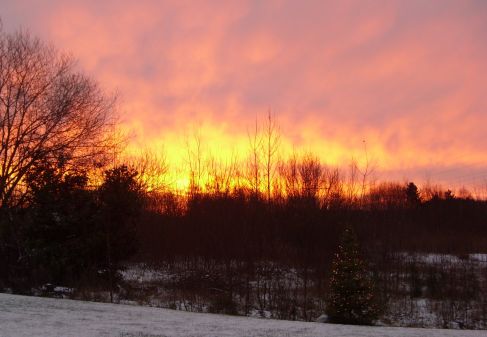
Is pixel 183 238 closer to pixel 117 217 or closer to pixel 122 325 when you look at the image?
pixel 117 217

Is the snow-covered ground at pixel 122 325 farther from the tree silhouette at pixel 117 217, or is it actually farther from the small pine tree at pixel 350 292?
the tree silhouette at pixel 117 217

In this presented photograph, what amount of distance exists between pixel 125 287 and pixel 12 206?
661 cm

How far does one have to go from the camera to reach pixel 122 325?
35.9 feet

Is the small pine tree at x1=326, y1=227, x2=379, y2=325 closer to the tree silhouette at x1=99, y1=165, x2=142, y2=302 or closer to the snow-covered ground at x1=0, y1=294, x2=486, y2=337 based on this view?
the snow-covered ground at x1=0, y1=294, x2=486, y2=337

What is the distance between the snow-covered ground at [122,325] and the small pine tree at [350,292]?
3.03 meters

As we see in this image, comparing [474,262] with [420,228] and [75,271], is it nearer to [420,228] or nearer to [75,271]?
[420,228]

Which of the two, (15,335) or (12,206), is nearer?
(15,335)

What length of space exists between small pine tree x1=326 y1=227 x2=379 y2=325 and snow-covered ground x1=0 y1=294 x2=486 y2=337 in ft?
9.96

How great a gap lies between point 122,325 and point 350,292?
792cm

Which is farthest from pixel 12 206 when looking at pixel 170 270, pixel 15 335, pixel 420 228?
pixel 420 228

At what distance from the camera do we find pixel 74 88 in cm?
2392

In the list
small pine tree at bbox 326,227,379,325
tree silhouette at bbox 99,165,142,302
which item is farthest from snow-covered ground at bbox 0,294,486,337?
tree silhouette at bbox 99,165,142,302

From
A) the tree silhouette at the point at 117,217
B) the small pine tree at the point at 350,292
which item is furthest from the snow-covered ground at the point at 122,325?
the tree silhouette at the point at 117,217

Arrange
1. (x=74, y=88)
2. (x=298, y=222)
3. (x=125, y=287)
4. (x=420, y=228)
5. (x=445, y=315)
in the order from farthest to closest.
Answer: (x=420, y=228) < (x=298, y=222) < (x=74, y=88) < (x=125, y=287) < (x=445, y=315)
